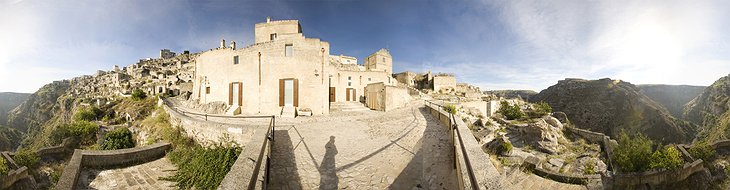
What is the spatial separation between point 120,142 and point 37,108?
11845 centimetres

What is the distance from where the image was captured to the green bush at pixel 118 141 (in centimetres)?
1659

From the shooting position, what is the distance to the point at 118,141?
663 inches

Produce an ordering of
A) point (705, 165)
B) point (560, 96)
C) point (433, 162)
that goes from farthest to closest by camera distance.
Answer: point (560, 96) < point (705, 165) < point (433, 162)

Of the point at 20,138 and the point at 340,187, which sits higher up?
the point at 340,187

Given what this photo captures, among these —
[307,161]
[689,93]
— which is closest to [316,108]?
[307,161]

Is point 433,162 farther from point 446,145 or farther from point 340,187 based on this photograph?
point 340,187

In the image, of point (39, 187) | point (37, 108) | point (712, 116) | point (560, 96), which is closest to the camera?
point (39, 187)

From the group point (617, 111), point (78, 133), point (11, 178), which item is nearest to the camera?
point (11, 178)

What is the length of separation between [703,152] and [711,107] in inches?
3048

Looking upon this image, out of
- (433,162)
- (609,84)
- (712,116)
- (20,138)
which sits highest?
(609,84)

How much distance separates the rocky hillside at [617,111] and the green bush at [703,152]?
181 ft

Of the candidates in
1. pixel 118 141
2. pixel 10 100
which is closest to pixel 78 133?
pixel 118 141

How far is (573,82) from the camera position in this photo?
7975 centimetres

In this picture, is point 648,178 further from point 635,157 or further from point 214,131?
point 214,131
